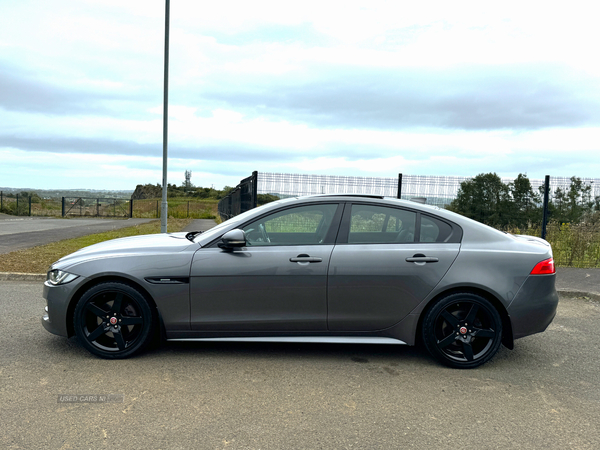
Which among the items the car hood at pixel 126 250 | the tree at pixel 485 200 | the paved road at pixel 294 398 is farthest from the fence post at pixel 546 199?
the car hood at pixel 126 250

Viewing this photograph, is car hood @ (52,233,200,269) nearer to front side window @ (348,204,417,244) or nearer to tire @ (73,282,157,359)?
tire @ (73,282,157,359)

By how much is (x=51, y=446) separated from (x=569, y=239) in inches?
457

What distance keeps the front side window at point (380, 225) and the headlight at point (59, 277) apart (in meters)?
2.58

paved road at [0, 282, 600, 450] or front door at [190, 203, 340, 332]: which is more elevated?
front door at [190, 203, 340, 332]

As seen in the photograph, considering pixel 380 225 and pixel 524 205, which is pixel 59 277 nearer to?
pixel 380 225

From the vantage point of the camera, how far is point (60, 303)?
433 cm

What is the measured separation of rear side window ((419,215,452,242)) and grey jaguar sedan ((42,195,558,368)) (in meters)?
0.06

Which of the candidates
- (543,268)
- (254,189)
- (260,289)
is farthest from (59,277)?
(254,189)

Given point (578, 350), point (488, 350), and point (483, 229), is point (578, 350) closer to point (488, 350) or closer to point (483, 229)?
point (488, 350)

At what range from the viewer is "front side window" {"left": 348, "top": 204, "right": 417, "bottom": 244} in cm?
449

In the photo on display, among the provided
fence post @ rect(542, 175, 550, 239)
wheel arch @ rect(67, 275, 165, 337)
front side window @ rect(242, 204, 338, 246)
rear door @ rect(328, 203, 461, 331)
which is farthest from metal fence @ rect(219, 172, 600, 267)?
wheel arch @ rect(67, 275, 165, 337)

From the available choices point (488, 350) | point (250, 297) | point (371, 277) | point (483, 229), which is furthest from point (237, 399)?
point (483, 229)

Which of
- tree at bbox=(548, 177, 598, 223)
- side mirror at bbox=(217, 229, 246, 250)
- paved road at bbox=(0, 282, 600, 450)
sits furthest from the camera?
tree at bbox=(548, 177, 598, 223)

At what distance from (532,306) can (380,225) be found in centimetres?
155
